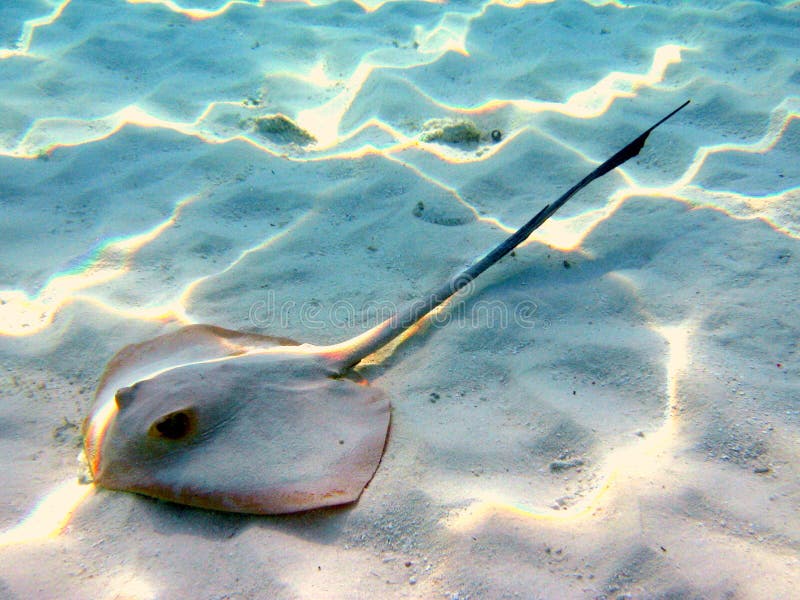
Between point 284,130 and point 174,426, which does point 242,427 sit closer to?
point 174,426

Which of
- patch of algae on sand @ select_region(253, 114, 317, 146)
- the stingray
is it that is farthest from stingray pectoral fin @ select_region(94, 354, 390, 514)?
patch of algae on sand @ select_region(253, 114, 317, 146)

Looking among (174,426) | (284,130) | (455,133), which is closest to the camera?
(174,426)

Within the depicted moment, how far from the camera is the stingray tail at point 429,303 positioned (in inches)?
102

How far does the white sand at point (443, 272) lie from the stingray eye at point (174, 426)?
293 millimetres

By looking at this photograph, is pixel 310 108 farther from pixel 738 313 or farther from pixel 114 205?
pixel 738 313

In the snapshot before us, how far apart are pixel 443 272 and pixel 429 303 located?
520 mm

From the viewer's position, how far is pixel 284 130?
181 inches

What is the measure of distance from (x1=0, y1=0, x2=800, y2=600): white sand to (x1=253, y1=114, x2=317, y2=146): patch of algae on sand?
68mm

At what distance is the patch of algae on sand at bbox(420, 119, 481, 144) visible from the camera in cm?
441

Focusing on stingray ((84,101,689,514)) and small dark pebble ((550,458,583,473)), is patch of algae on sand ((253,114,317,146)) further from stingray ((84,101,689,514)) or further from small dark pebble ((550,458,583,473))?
small dark pebble ((550,458,583,473))

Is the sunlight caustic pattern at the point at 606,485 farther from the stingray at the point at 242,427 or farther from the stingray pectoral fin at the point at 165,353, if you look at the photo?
the stingray pectoral fin at the point at 165,353

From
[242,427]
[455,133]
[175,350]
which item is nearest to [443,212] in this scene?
[455,133]

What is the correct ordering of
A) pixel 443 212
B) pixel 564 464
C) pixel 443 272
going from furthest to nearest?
1. pixel 443 212
2. pixel 443 272
3. pixel 564 464

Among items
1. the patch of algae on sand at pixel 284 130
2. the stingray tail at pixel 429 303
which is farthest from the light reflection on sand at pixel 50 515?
the patch of algae on sand at pixel 284 130
